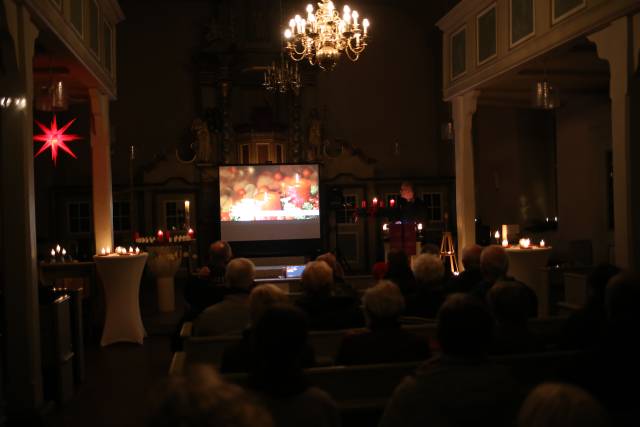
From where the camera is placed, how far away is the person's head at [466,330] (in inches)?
85.0

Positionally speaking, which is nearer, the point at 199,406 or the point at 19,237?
the point at 199,406

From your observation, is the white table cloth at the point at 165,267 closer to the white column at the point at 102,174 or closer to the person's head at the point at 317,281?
the white column at the point at 102,174

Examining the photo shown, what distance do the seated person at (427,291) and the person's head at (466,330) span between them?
2.03m

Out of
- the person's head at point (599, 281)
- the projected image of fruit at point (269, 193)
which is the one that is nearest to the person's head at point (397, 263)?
the person's head at point (599, 281)

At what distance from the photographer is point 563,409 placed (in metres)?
1.32

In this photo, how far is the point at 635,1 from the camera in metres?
4.56

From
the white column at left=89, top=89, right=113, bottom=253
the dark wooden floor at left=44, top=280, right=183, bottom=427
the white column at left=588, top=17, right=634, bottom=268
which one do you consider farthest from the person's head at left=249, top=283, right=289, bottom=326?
the white column at left=89, top=89, right=113, bottom=253

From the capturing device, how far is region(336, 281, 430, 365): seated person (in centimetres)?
303

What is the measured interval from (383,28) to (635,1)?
9716 millimetres

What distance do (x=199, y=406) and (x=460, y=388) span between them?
1.19 metres

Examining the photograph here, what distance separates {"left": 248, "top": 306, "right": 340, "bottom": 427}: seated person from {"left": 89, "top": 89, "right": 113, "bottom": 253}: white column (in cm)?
608

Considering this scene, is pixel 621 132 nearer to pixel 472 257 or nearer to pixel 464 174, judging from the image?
pixel 472 257

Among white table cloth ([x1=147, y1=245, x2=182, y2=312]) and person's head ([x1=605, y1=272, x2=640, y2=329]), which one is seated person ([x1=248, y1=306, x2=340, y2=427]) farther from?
white table cloth ([x1=147, y1=245, x2=182, y2=312])

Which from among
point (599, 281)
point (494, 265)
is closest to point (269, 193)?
point (494, 265)
